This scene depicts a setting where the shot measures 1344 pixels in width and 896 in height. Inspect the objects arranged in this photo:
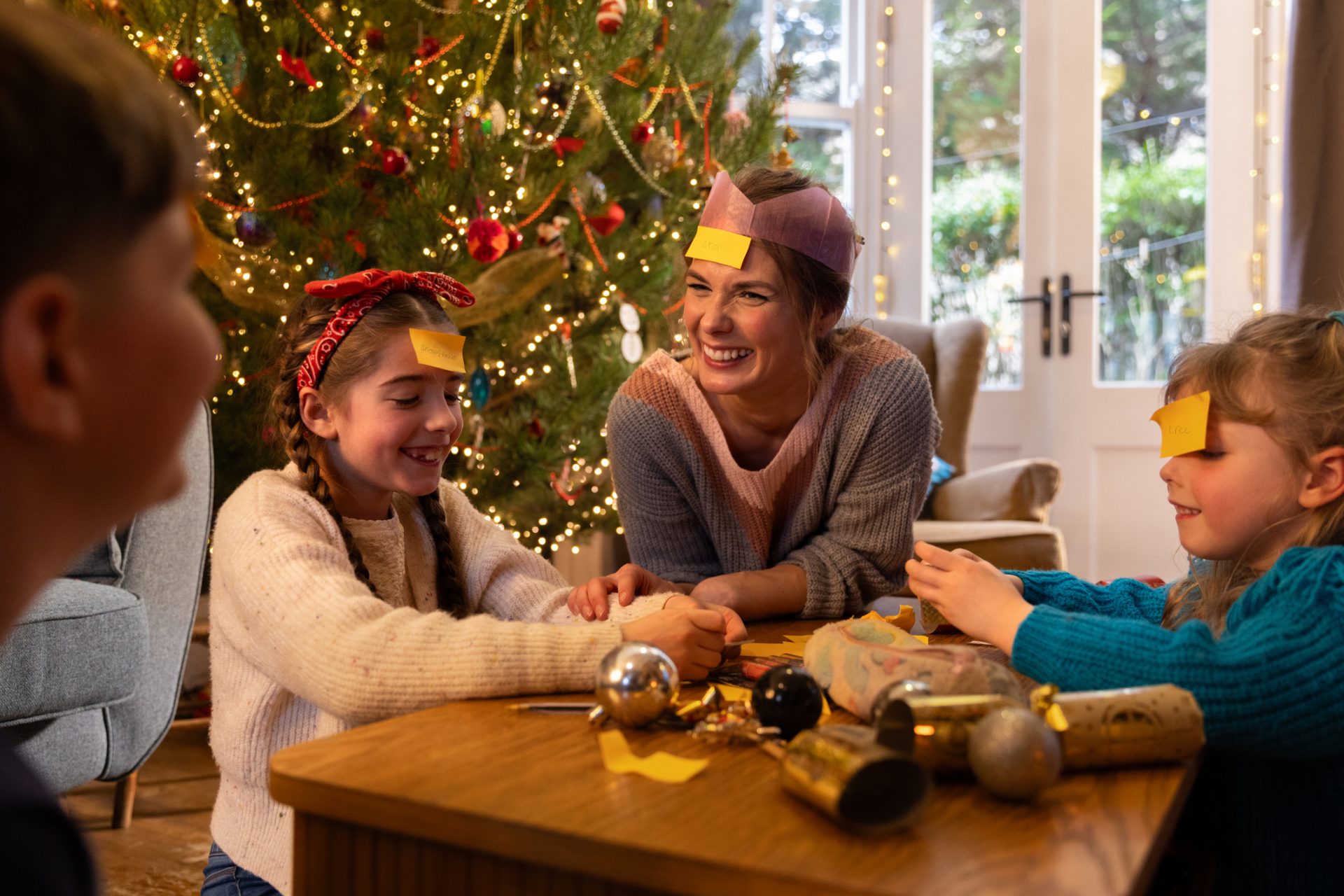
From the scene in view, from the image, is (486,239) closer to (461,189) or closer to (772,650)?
(461,189)

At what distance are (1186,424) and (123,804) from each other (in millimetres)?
2226

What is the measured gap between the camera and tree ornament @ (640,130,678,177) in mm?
3244

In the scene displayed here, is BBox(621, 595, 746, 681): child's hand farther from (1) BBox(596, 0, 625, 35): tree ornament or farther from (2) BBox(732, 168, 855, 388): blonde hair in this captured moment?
(1) BBox(596, 0, 625, 35): tree ornament

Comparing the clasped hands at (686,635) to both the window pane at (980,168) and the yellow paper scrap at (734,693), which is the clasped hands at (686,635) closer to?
the yellow paper scrap at (734,693)

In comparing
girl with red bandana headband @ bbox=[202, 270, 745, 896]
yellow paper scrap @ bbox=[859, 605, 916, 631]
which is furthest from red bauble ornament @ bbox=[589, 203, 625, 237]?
yellow paper scrap @ bbox=[859, 605, 916, 631]

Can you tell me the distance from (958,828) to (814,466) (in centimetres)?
105

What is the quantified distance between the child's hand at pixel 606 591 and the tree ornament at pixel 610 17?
1.83 metres

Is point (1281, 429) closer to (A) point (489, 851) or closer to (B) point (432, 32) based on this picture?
(A) point (489, 851)

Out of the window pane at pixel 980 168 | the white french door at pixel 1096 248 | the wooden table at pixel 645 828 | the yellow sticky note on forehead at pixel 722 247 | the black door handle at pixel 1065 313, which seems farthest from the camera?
the window pane at pixel 980 168

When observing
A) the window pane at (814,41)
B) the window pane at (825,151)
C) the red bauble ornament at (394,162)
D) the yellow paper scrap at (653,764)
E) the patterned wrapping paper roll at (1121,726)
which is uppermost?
the window pane at (814,41)

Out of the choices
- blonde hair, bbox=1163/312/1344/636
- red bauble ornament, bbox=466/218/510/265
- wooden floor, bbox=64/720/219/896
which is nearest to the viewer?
blonde hair, bbox=1163/312/1344/636

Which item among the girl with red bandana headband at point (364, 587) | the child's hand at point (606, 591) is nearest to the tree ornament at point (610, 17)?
the girl with red bandana headband at point (364, 587)

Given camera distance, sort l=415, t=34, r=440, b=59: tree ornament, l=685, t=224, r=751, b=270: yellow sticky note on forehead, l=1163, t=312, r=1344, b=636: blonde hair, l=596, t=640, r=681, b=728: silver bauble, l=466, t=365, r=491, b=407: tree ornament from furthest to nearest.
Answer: l=466, t=365, r=491, b=407: tree ornament
l=415, t=34, r=440, b=59: tree ornament
l=685, t=224, r=751, b=270: yellow sticky note on forehead
l=1163, t=312, r=1344, b=636: blonde hair
l=596, t=640, r=681, b=728: silver bauble

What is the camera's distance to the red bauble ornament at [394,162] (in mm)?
2648
